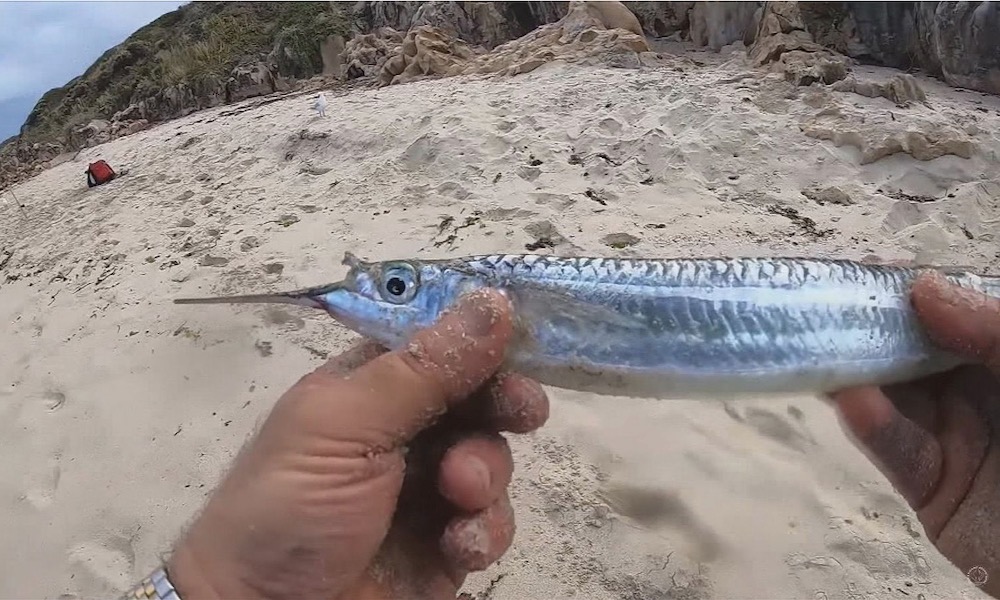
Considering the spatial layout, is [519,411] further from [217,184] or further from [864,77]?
[864,77]

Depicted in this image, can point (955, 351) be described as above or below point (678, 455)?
above

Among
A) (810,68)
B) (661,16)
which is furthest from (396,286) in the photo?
(661,16)

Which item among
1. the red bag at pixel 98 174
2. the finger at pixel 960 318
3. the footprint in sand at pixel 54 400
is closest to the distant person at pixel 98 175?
the red bag at pixel 98 174

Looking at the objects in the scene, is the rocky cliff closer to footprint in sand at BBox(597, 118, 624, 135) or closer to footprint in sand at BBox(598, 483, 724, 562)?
footprint in sand at BBox(597, 118, 624, 135)

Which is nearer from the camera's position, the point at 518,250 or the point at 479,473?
the point at 479,473

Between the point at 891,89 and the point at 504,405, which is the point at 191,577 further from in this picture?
the point at 891,89

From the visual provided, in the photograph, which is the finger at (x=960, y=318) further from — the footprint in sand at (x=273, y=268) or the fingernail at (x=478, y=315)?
the footprint in sand at (x=273, y=268)

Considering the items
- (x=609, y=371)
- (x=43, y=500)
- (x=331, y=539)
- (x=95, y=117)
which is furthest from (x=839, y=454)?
(x=95, y=117)
